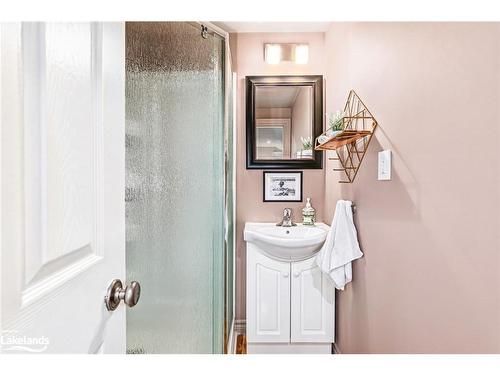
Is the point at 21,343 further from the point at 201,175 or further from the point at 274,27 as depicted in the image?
the point at 274,27

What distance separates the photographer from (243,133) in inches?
79.1

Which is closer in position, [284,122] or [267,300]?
[267,300]

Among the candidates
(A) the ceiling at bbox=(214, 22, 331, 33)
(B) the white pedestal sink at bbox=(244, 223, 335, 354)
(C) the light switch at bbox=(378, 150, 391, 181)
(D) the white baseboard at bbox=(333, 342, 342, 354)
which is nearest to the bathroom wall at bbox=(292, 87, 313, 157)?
(A) the ceiling at bbox=(214, 22, 331, 33)

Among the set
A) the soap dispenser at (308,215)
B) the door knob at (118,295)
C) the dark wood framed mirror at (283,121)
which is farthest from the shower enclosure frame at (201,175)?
the soap dispenser at (308,215)

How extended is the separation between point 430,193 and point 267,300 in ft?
3.71

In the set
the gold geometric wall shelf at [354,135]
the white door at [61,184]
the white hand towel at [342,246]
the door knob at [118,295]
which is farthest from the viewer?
the white hand towel at [342,246]

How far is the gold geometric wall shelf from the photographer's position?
1.20 m

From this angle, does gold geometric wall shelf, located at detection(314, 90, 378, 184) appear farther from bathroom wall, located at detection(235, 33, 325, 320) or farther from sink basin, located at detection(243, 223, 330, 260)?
bathroom wall, located at detection(235, 33, 325, 320)

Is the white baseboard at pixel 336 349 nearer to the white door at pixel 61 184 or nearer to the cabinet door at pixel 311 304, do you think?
the cabinet door at pixel 311 304

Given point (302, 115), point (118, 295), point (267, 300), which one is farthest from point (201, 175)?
point (302, 115)

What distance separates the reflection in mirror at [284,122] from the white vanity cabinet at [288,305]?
2.31 feet

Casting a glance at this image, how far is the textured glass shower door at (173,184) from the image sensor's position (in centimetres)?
69
